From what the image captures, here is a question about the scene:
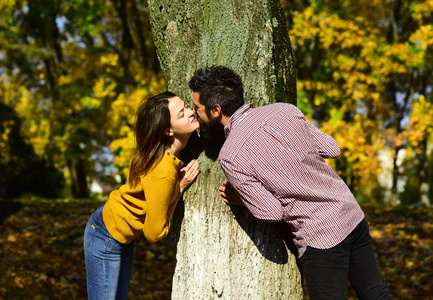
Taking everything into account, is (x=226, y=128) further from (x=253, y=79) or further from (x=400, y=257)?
(x=400, y=257)

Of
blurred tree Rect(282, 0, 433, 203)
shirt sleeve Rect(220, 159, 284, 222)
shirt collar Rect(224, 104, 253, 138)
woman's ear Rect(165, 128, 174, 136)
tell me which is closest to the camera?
shirt sleeve Rect(220, 159, 284, 222)

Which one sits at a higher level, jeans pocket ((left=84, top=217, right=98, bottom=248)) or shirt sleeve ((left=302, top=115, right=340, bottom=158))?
shirt sleeve ((left=302, top=115, right=340, bottom=158))

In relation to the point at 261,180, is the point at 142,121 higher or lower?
higher

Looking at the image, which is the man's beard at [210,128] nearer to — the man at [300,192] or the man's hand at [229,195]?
the man at [300,192]

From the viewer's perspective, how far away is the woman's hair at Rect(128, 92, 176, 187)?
236 cm

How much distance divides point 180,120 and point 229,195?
55 cm

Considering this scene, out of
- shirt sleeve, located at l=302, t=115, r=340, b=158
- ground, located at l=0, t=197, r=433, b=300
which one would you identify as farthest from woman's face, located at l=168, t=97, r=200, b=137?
ground, located at l=0, t=197, r=433, b=300

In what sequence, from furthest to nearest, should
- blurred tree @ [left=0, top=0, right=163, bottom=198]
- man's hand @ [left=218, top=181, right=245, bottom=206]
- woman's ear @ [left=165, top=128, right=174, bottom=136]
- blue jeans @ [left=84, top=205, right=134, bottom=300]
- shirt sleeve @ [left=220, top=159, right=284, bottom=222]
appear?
blurred tree @ [left=0, top=0, right=163, bottom=198] → blue jeans @ [left=84, top=205, right=134, bottom=300] → woman's ear @ [left=165, top=128, right=174, bottom=136] → man's hand @ [left=218, top=181, right=245, bottom=206] → shirt sleeve @ [left=220, top=159, right=284, bottom=222]

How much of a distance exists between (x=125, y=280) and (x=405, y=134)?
7.23 m

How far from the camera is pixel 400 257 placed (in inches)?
256

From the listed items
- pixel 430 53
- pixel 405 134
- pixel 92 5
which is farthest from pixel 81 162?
pixel 430 53

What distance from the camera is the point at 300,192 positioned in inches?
78.3

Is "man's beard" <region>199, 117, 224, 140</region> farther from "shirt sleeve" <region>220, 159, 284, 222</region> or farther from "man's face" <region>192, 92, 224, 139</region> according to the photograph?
"shirt sleeve" <region>220, 159, 284, 222</region>

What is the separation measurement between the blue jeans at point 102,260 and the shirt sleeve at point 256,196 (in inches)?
39.9
